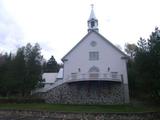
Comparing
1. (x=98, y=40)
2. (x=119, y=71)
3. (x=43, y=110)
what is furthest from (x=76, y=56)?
(x=43, y=110)

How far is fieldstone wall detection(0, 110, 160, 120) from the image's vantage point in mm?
23469

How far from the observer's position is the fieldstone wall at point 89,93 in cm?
3281

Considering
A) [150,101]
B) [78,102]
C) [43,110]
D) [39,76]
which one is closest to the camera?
[43,110]

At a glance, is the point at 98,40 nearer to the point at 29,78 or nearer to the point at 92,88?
the point at 92,88

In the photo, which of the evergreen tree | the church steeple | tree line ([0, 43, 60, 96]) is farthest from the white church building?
the church steeple

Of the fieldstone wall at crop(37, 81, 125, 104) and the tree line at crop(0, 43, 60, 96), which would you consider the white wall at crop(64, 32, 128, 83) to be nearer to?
the fieldstone wall at crop(37, 81, 125, 104)

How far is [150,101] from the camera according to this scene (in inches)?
1225

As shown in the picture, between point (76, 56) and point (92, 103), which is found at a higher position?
point (76, 56)

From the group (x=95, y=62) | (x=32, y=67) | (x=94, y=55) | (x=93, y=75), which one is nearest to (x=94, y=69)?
(x=95, y=62)

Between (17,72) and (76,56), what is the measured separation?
967 cm

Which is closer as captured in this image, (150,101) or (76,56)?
(150,101)

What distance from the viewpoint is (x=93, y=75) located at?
105 ft

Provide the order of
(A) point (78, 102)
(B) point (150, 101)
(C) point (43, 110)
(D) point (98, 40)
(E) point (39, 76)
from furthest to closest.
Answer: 1. (E) point (39, 76)
2. (D) point (98, 40)
3. (A) point (78, 102)
4. (B) point (150, 101)
5. (C) point (43, 110)

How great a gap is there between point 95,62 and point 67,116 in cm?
1196
